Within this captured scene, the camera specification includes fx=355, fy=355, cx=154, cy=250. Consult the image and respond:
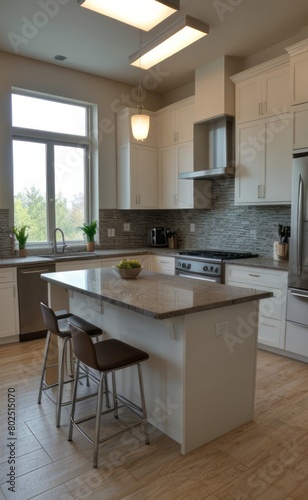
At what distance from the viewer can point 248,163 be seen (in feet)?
13.3

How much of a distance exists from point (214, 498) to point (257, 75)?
12.8ft

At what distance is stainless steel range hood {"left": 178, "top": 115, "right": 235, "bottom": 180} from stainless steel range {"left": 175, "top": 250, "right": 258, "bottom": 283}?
0.97 meters

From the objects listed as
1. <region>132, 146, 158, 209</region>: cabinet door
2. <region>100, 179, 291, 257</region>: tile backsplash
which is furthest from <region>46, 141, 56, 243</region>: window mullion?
<region>132, 146, 158, 209</region>: cabinet door

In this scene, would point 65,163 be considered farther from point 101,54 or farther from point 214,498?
point 214,498

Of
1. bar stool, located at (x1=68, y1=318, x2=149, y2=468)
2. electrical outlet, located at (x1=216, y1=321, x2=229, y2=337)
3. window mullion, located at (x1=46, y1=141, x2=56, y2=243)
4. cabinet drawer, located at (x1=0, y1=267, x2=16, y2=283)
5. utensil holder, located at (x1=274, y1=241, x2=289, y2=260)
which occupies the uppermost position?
window mullion, located at (x1=46, y1=141, x2=56, y2=243)

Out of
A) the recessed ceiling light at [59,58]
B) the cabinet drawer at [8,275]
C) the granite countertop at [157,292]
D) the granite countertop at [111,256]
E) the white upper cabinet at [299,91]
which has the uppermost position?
the recessed ceiling light at [59,58]

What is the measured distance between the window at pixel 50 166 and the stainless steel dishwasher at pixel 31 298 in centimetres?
82

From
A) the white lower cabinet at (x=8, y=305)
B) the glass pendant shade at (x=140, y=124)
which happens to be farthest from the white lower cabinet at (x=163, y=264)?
the glass pendant shade at (x=140, y=124)

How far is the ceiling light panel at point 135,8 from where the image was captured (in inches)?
86.4

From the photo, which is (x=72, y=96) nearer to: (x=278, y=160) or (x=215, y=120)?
(x=215, y=120)

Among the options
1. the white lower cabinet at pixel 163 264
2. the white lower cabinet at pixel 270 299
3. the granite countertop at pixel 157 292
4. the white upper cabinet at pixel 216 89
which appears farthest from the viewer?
the white lower cabinet at pixel 163 264

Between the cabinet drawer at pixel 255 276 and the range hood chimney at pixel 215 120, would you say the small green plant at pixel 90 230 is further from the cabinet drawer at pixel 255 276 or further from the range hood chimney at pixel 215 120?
the cabinet drawer at pixel 255 276

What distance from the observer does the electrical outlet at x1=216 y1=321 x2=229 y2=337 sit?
2.15 m

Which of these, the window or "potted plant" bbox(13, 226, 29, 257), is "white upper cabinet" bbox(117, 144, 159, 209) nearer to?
the window
